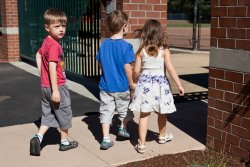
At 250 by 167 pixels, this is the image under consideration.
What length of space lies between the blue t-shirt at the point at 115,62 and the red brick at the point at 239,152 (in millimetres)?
1401

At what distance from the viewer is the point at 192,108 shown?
6.80m

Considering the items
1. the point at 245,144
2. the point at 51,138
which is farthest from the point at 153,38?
the point at 51,138

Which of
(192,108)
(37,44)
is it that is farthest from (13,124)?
(37,44)

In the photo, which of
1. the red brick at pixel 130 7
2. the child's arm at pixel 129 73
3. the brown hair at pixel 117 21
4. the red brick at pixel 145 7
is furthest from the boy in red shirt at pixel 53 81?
the red brick at pixel 145 7

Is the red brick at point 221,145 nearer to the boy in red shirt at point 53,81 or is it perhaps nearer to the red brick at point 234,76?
the red brick at point 234,76

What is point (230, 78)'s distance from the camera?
167 inches

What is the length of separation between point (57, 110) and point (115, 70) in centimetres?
81

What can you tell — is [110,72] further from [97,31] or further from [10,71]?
[10,71]

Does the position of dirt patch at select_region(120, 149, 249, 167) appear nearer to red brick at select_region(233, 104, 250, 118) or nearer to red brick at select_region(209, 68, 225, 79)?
red brick at select_region(233, 104, 250, 118)

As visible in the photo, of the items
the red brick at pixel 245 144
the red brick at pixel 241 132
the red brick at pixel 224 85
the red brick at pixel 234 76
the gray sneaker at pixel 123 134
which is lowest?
the gray sneaker at pixel 123 134

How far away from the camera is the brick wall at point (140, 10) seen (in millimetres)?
6457

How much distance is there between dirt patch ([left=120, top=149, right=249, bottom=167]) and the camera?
4191 millimetres

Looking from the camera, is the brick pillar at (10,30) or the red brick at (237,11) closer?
the red brick at (237,11)

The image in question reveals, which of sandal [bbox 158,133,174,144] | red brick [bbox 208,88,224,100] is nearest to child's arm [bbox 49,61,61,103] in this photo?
sandal [bbox 158,133,174,144]
